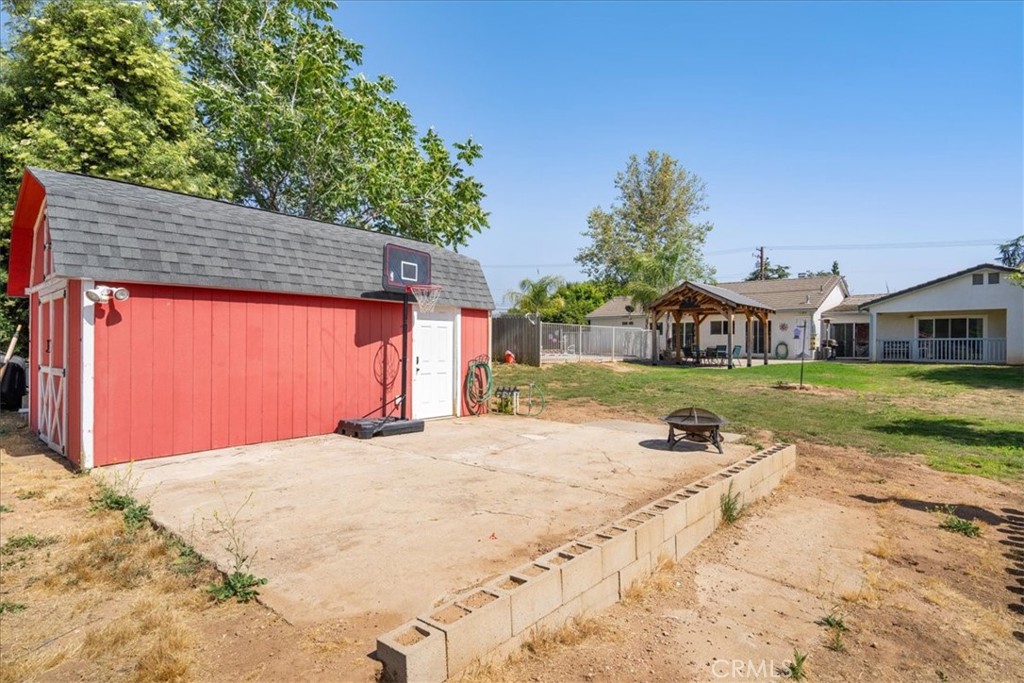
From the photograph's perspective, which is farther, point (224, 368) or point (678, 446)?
point (678, 446)

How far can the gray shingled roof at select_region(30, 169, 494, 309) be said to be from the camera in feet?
19.0

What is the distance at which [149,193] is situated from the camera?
7.26m

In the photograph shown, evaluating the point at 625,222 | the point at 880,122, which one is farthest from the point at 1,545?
the point at 625,222

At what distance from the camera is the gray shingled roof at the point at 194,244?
19.0 feet

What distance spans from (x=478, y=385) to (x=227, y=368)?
477cm

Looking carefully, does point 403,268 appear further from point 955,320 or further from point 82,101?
point 955,320

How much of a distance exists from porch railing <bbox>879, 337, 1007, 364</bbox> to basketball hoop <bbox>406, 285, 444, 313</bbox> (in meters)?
25.1

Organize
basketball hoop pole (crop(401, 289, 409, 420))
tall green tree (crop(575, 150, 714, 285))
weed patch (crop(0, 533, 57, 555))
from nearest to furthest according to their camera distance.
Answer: weed patch (crop(0, 533, 57, 555))
basketball hoop pole (crop(401, 289, 409, 420))
tall green tree (crop(575, 150, 714, 285))

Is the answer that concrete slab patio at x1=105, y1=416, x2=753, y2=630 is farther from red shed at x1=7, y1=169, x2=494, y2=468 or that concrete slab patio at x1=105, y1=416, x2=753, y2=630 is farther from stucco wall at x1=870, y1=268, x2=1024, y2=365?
stucco wall at x1=870, y1=268, x2=1024, y2=365

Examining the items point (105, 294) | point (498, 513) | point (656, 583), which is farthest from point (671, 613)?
point (105, 294)

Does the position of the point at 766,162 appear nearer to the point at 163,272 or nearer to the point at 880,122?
the point at 880,122

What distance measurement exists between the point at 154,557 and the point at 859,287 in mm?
42682

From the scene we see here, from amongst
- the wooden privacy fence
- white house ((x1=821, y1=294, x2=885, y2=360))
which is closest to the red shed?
the wooden privacy fence

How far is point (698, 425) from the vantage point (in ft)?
21.3
